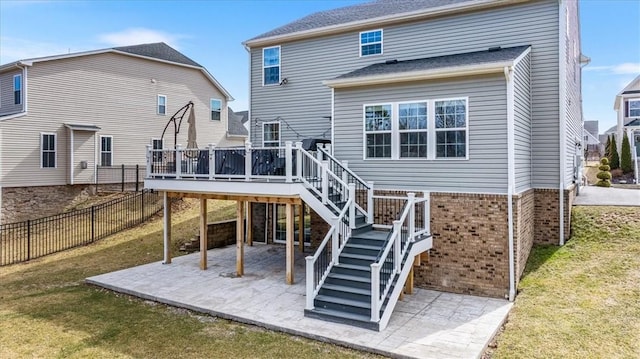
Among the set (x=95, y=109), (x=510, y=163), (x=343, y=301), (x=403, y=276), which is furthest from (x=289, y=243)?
(x=95, y=109)

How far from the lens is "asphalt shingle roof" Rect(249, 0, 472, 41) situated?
12.8 meters

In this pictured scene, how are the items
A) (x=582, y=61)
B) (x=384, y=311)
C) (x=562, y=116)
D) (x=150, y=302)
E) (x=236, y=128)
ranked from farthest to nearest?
(x=236, y=128), (x=582, y=61), (x=562, y=116), (x=150, y=302), (x=384, y=311)

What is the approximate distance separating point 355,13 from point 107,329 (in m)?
12.1

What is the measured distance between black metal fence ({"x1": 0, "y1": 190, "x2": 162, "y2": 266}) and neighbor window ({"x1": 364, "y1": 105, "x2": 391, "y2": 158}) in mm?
11238

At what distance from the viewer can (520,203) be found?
30.7 ft

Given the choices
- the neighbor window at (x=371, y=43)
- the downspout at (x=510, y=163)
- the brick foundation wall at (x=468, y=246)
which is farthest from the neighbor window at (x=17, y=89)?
the downspout at (x=510, y=163)

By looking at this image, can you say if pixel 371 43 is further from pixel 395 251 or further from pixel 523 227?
pixel 395 251

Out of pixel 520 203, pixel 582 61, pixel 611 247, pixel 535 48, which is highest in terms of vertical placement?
pixel 582 61

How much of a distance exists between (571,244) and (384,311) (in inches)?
254

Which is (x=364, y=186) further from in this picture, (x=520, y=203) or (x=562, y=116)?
(x=562, y=116)

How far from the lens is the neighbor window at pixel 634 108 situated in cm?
2864

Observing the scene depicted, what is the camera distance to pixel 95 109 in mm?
20656

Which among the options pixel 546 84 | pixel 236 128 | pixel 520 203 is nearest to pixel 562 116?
pixel 546 84

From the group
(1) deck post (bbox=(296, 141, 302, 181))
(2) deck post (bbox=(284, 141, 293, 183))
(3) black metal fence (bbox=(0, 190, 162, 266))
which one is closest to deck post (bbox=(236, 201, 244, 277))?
(2) deck post (bbox=(284, 141, 293, 183))
